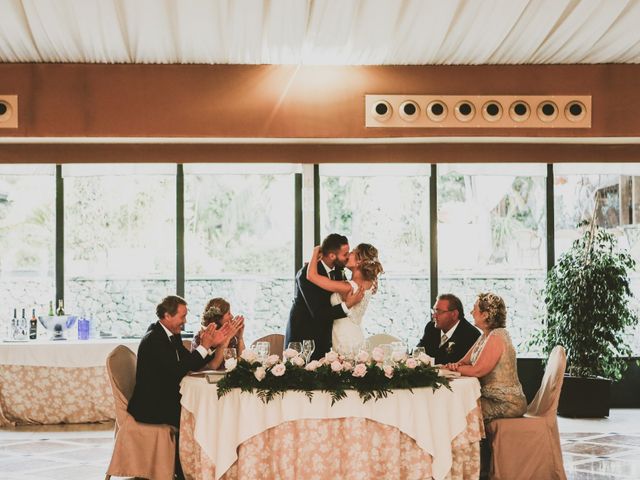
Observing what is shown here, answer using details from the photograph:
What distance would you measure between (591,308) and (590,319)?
0.34 ft

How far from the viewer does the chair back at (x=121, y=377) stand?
515 centimetres

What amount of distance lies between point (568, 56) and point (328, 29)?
84.1 inches

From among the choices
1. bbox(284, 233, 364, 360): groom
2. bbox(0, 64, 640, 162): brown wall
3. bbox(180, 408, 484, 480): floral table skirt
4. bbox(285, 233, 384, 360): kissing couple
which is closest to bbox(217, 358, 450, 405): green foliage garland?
bbox(180, 408, 484, 480): floral table skirt

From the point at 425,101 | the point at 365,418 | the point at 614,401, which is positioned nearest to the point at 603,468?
the point at 365,418

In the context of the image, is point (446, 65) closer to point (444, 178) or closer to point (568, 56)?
point (568, 56)

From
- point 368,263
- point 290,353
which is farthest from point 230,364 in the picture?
point 368,263

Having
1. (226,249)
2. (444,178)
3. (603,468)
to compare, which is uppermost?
(444,178)

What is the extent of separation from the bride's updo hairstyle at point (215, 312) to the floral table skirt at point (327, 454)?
108cm

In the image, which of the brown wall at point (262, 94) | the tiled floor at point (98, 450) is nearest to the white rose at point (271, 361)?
the tiled floor at point (98, 450)

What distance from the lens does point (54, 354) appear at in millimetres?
7555

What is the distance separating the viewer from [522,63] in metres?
7.21

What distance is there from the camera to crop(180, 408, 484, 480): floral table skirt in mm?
4738

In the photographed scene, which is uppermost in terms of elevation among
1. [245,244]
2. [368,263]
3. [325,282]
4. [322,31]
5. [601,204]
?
[322,31]

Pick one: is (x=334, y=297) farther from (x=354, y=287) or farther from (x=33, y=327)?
(x=33, y=327)
